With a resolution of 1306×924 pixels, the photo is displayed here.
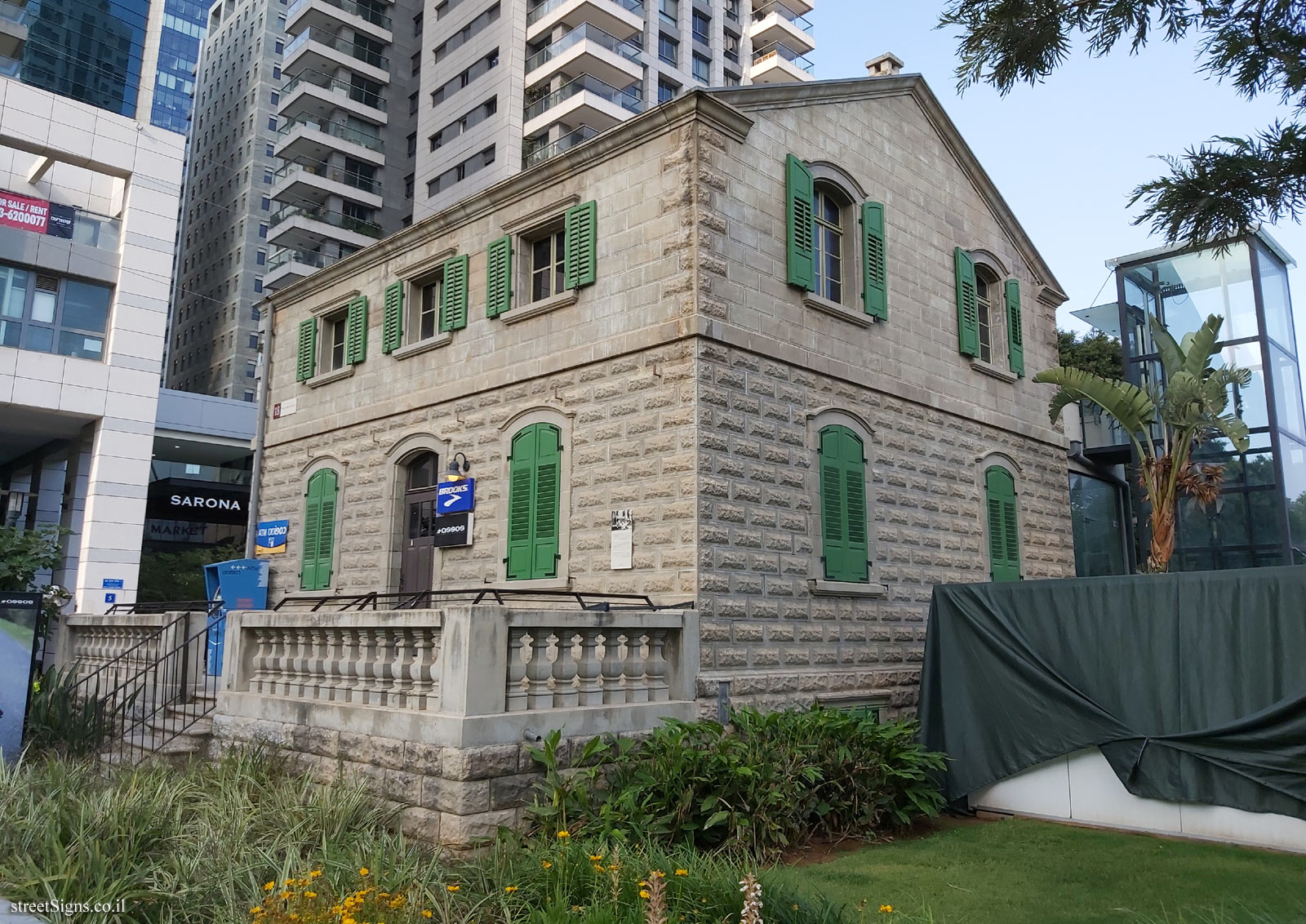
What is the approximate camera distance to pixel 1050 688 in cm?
966

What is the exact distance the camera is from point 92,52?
1127 inches

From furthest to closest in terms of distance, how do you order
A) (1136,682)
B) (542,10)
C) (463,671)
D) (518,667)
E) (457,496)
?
(542,10), (457,496), (1136,682), (518,667), (463,671)

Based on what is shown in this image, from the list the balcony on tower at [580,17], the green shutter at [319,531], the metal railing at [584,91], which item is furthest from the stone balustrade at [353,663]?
the balcony on tower at [580,17]

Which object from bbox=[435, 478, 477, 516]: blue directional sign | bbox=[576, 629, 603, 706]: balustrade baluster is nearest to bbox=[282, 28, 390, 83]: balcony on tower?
bbox=[435, 478, 477, 516]: blue directional sign

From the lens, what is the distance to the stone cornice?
11594mm

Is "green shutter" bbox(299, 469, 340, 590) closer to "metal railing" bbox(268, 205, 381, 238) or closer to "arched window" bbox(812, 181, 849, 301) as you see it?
"arched window" bbox(812, 181, 849, 301)

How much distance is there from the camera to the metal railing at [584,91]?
42.6m

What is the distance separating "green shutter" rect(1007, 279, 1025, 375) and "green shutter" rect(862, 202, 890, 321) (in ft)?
11.6

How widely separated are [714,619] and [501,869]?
4.58m

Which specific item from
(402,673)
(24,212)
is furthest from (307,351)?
(402,673)

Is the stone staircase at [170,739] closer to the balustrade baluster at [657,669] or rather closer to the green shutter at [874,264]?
the balustrade baluster at [657,669]

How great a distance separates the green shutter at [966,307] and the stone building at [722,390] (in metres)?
0.04

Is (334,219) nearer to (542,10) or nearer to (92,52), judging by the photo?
(542,10)

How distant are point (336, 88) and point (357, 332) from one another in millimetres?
39476
